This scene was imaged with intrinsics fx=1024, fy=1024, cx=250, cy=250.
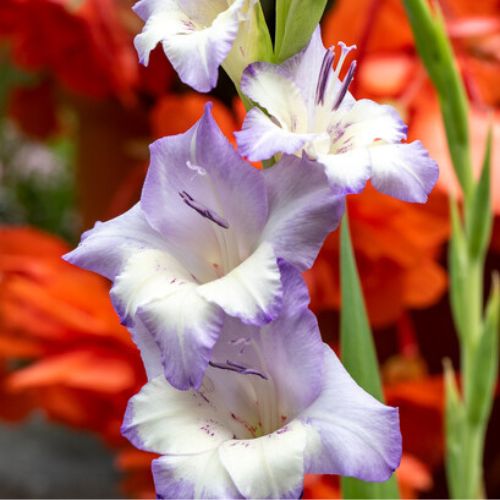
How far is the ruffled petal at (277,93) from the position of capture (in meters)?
0.15

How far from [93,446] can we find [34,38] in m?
0.32

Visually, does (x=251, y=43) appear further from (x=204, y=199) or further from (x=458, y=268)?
(x=458, y=268)


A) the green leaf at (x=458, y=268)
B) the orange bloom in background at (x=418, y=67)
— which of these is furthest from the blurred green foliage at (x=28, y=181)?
→ the green leaf at (x=458, y=268)

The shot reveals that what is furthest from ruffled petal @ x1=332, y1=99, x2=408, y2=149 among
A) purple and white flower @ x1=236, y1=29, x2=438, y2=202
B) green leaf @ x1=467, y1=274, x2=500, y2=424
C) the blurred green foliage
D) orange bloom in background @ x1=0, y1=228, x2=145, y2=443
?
the blurred green foliage

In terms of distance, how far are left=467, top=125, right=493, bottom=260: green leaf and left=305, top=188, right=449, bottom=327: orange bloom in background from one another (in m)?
0.10

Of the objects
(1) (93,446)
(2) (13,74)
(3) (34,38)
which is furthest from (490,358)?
(2) (13,74)

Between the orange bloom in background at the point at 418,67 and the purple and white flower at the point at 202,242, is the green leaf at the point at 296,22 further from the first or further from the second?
the orange bloom in background at the point at 418,67

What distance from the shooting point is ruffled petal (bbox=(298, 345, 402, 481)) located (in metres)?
0.14

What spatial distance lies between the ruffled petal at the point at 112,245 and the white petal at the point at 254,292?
2cm

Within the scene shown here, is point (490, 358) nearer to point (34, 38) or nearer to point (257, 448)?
point (257, 448)

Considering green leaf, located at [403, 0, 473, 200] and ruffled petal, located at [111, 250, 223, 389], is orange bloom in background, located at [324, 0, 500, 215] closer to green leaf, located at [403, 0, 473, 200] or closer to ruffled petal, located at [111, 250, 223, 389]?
green leaf, located at [403, 0, 473, 200]

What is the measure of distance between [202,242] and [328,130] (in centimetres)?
3

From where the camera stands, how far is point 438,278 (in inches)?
15.6

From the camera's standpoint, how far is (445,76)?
0.78 ft
